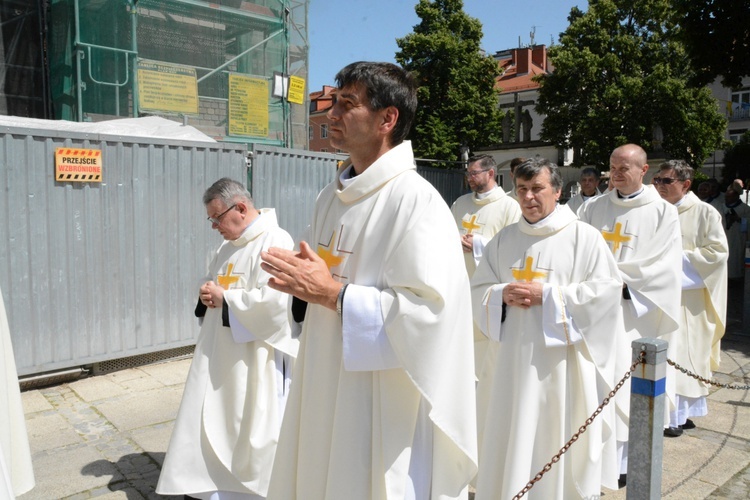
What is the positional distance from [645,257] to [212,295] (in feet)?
9.84

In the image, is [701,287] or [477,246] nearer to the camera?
[701,287]

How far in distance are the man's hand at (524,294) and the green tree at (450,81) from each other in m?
29.5

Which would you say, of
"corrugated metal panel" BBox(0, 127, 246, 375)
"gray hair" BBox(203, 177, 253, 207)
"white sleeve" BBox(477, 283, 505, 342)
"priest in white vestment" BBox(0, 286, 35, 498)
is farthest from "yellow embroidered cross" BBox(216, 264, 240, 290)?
"corrugated metal panel" BBox(0, 127, 246, 375)

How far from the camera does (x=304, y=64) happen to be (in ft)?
45.5

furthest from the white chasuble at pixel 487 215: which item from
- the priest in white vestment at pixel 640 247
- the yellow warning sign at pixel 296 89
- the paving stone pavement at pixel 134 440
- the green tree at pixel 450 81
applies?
the green tree at pixel 450 81

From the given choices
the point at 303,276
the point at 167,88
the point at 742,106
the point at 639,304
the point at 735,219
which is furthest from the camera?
the point at 742,106

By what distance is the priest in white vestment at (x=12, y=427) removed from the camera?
3.11 meters

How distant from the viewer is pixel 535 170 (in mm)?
3777

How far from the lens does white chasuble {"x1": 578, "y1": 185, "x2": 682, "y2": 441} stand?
4.67 meters

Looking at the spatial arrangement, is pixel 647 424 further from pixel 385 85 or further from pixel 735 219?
pixel 735 219

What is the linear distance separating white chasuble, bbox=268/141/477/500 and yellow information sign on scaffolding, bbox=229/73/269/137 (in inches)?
422

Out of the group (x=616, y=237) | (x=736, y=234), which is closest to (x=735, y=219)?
(x=736, y=234)

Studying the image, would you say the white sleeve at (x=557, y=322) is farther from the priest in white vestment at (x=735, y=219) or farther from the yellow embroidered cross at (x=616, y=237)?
the priest in white vestment at (x=735, y=219)

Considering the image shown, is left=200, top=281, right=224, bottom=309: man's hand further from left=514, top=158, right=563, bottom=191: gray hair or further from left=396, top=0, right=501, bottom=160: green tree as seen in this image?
left=396, top=0, right=501, bottom=160: green tree
